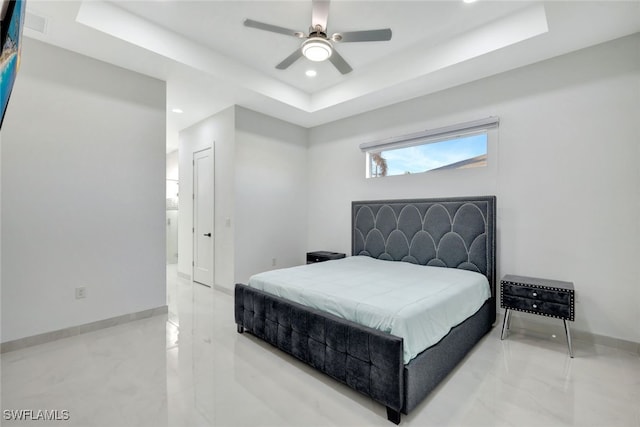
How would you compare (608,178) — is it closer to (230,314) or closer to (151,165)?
(230,314)

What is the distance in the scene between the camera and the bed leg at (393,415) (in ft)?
5.72

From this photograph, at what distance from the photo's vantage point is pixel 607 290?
2766 millimetres

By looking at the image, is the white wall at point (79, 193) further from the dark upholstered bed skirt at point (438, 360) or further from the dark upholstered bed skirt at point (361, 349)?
the dark upholstered bed skirt at point (438, 360)

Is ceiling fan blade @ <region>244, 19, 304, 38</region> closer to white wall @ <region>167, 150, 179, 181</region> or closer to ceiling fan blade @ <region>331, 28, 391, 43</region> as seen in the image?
ceiling fan blade @ <region>331, 28, 391, 43</region>

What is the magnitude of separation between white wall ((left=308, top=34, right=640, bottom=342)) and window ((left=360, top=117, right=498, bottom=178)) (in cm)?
16

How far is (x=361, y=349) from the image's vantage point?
75.7 inches

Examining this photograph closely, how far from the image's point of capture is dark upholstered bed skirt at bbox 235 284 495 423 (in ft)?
5.77

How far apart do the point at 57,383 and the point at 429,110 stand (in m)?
4.64

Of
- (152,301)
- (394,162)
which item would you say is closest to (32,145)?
(152,301)

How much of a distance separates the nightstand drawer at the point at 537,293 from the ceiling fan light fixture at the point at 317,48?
2.75 meters

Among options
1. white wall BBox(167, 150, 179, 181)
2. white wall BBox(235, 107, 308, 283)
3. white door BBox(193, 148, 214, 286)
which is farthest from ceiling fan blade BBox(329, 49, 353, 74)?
white wall BBox(167, 150, 179, 181)

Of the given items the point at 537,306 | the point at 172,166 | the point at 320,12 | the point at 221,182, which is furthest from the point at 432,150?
the point at 172,166

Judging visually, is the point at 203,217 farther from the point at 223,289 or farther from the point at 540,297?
the point at 540,297

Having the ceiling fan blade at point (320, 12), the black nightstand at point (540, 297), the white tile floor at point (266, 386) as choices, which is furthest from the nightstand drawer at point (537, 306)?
the ceiling fan blade at point (320, 12)
